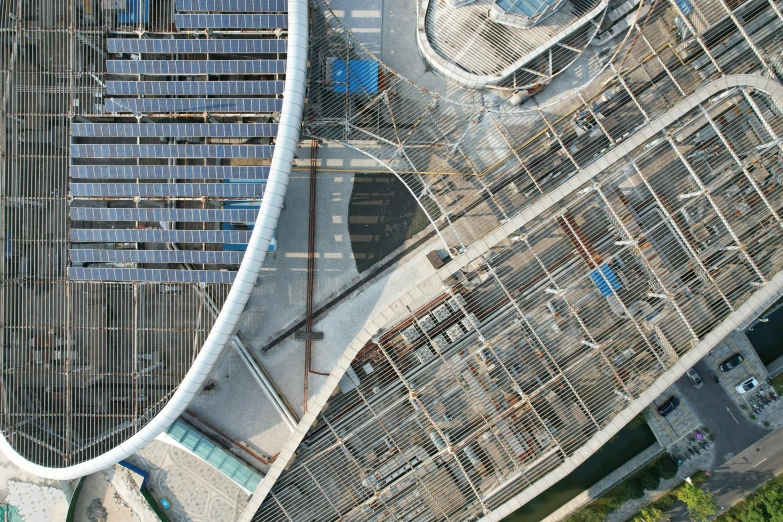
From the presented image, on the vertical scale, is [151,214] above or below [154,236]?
above

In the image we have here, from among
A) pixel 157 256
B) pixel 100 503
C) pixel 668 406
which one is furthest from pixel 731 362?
pixel 100 503

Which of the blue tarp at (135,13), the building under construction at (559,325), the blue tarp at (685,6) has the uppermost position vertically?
the blue tarp at (135,13)

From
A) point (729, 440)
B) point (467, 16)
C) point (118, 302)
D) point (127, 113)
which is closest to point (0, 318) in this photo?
point (118, 302)

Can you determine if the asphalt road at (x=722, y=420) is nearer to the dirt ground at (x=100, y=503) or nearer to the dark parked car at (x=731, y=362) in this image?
the dark parked car at (x=731, y=362)

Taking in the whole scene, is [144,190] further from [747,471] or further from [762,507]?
[762,507]

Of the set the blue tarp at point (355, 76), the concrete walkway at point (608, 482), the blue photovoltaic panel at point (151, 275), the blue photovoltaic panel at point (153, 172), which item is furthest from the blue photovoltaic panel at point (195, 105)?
the concrete walkway at point (608, 482)

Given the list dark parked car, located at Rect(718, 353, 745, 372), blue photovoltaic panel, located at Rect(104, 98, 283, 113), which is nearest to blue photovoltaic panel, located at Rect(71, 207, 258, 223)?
blue photovoltaic panel, located at Rect(104, 98, 283, 113)

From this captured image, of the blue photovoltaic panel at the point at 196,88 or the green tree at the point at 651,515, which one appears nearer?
the blue photovoltaic panel at the point at 196,88
